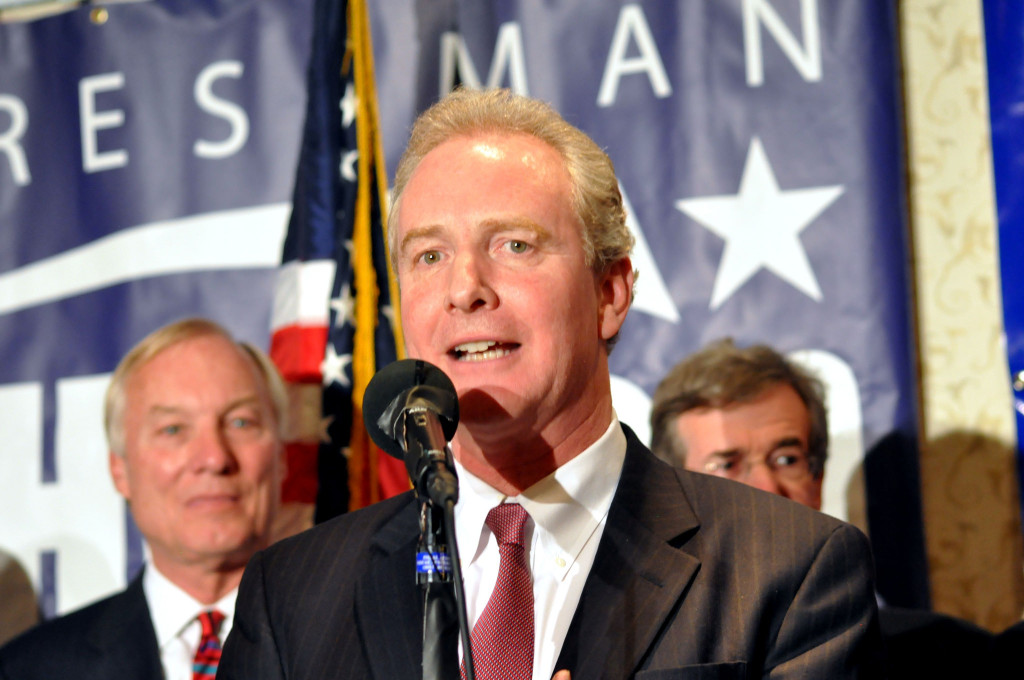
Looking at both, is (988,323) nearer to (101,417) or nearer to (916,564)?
(916,564)

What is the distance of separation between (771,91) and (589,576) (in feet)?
6.40

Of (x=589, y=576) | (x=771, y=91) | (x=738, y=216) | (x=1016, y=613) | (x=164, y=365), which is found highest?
(x=771, y=91)

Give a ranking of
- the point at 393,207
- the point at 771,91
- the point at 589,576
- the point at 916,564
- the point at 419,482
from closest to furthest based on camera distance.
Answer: the point at 419,482, the point at 589,576, the point at 393,207, the point at 916,564, the point at 771,91

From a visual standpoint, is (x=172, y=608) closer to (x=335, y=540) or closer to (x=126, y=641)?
(x=126, y=641)

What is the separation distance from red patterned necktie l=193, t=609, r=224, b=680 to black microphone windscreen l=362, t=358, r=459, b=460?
1.75 meters

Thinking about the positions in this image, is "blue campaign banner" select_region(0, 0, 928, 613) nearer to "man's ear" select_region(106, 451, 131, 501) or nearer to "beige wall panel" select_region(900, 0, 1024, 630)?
"beige wall panel" select_region(900, 0, 1024, 630)

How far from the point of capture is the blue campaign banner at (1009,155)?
2.79 meters

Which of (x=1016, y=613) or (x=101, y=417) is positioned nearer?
(x=1016, y=613)

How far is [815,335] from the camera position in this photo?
9.98ft

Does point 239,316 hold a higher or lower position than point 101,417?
higher

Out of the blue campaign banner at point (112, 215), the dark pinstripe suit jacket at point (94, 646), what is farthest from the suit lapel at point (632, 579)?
the blue campaign banner at point (112, 215)

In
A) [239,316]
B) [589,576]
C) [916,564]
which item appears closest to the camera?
[589,576]

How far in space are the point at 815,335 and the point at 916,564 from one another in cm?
67

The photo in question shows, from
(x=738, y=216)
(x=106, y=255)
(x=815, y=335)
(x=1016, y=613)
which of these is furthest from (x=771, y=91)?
(x=106, y=255)
